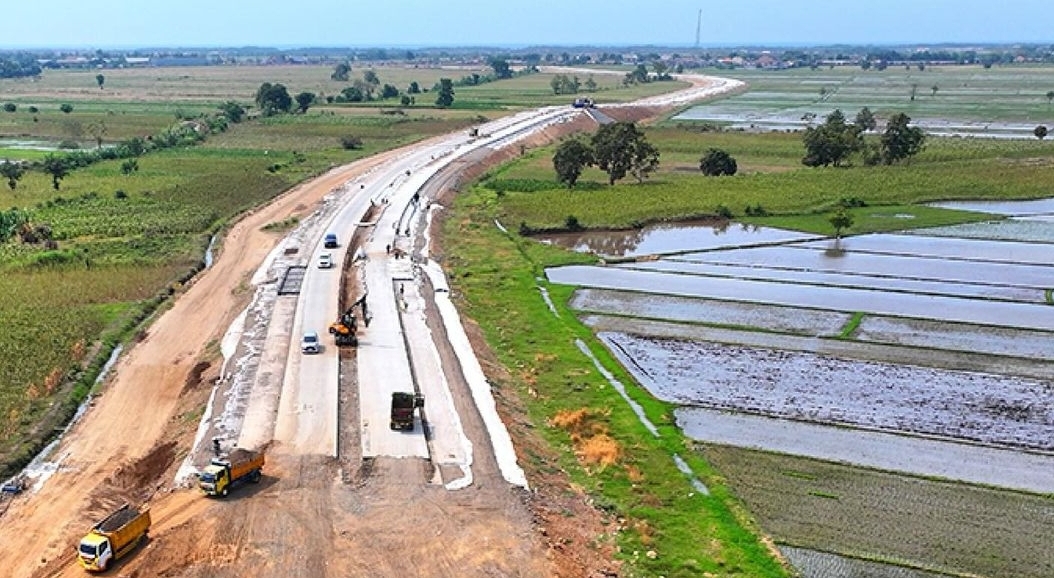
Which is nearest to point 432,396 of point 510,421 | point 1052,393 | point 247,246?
point 510,421

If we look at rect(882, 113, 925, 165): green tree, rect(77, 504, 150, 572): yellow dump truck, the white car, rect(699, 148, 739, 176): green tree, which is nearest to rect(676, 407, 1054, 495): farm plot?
the white car

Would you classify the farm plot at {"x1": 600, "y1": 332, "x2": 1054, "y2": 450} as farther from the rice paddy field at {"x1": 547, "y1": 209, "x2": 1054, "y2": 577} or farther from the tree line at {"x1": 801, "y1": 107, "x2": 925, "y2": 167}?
the tree line at {"x1": 801, "y1": 107, "x2": 925, "y2": 167}

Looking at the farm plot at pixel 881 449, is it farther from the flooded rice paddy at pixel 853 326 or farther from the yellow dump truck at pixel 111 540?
the yellow dump truck at pixel 111 540

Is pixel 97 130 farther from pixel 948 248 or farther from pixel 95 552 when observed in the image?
pixel 95 552

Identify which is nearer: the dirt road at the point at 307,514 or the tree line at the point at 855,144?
the dirt road at the point at 307,514

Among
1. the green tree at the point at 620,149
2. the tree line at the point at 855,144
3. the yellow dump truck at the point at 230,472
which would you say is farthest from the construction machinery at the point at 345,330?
the tree line at the point at 855,144

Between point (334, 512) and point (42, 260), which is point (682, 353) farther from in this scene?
point (42, 260)
